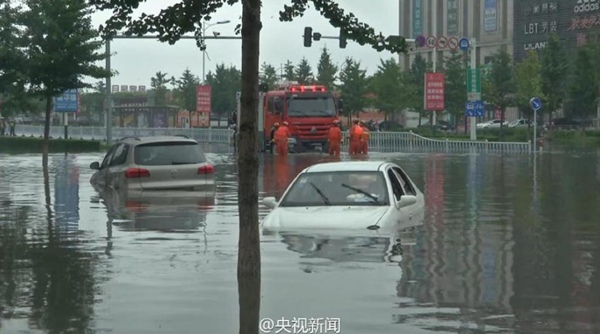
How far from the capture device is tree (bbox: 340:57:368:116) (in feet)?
298

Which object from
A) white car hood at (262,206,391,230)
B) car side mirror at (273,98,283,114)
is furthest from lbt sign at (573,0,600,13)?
white car hood at (262,206,391,230)

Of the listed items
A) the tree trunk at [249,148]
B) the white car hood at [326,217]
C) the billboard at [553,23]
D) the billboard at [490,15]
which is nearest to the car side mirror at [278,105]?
the white car hood at [326,217]

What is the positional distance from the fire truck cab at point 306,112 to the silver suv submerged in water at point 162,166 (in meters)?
24.5

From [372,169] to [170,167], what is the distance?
8110mm

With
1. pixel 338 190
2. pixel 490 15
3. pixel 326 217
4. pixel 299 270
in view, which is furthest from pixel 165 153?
pixel 490 15

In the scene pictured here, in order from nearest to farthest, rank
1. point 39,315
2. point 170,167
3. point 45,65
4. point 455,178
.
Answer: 1. point 39,315
2. point 170,167
3. point 455,178
4. point 45,65

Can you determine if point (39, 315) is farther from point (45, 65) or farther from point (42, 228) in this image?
point (45, 65)

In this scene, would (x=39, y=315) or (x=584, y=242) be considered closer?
(x=39, y=315)

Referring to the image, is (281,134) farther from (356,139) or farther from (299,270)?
(299,270)

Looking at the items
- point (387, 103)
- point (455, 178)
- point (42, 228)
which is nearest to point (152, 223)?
point (42, 228)

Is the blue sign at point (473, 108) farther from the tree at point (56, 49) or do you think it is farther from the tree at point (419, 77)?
the tree at point (419, 77)

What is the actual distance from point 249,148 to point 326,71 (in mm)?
89364

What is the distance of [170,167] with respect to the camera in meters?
23.9

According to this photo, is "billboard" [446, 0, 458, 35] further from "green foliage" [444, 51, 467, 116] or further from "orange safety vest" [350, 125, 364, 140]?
"orange safety vest" [350, 125, 364, 140]
